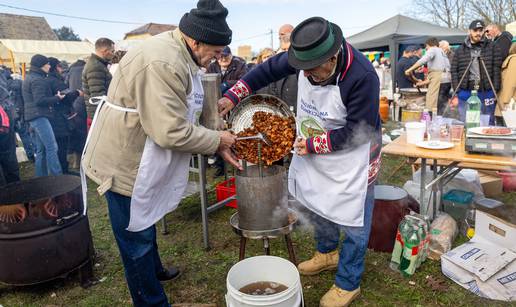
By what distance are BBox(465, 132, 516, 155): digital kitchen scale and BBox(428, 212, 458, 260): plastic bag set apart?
3.01ft

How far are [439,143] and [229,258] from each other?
2.25 meters

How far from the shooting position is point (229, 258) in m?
3.52

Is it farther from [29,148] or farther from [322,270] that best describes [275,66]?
[29,148]

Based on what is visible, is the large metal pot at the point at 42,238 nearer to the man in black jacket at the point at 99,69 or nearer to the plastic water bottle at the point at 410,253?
the plastic water bottle at the point at 410,253

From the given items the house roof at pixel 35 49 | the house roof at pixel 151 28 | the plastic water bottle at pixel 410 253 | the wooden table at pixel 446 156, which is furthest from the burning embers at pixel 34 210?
the house roof at pixel 151 28

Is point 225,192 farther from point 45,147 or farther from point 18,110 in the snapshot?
point 18,110

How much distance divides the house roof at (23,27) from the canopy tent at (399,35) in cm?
2905

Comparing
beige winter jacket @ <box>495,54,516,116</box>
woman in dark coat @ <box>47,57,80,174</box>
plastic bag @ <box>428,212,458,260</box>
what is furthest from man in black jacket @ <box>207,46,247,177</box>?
beige winter jacket @ <box>495,54,516,116</box>

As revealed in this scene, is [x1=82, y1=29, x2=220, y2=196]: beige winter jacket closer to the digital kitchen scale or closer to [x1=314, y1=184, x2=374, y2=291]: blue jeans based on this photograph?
[x1=314, y1=184, x2=374, y2=291]: blue jeans

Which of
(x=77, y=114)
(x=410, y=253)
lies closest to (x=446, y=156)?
(x=410, y=253)

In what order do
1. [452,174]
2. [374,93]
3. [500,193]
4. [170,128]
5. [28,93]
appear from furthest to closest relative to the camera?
[28,93]
[500,193]
[452,174]
[374,93]
[170,128]

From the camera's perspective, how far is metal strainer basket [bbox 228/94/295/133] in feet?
8.93

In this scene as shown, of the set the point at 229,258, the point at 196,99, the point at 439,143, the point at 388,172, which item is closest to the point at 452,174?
the point at 439,143

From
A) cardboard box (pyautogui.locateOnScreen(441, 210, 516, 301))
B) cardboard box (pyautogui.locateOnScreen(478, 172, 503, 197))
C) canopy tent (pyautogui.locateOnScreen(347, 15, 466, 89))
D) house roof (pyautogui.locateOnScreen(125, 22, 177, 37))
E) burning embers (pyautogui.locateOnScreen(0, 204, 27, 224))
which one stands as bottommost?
cardboard box (pyautogui.locateOnScreen(441, 210, 516, 301))
